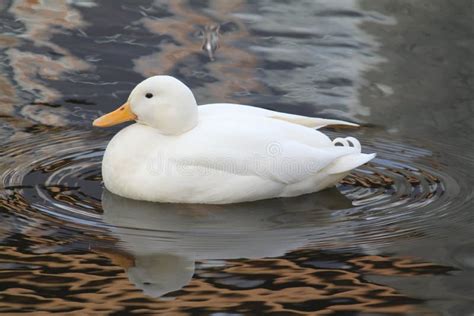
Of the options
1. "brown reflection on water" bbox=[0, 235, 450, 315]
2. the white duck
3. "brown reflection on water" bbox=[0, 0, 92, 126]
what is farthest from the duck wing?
"brown reflection on water" bbox=[0, 0, 92, 126]

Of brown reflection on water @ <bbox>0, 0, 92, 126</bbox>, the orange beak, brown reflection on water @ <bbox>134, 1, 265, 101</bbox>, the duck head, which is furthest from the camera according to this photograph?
brown reflection on water @ <bbox>134, 1, 265, 101</bbox>

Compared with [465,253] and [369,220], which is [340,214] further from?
[465,253]

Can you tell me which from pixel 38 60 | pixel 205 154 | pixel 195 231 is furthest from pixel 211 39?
pixel 195 231

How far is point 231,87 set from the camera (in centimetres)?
1197

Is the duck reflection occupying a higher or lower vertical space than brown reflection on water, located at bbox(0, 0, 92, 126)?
lower

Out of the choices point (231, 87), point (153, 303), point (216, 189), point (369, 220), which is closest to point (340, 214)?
point (369, 220)

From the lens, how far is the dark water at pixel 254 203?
7988 millimetres

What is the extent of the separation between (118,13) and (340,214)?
5248 millimetres

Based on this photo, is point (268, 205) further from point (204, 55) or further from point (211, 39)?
point (211, 39)

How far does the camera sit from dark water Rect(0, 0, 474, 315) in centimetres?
799

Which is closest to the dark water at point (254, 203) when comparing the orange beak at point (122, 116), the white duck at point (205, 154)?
the white duck at point (205, 154)

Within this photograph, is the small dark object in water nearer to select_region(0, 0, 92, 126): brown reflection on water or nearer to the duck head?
select_region(0, 0, 92, 126): brown reflection on water

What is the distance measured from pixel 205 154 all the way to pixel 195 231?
0.60m

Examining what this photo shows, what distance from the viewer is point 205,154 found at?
912cm
